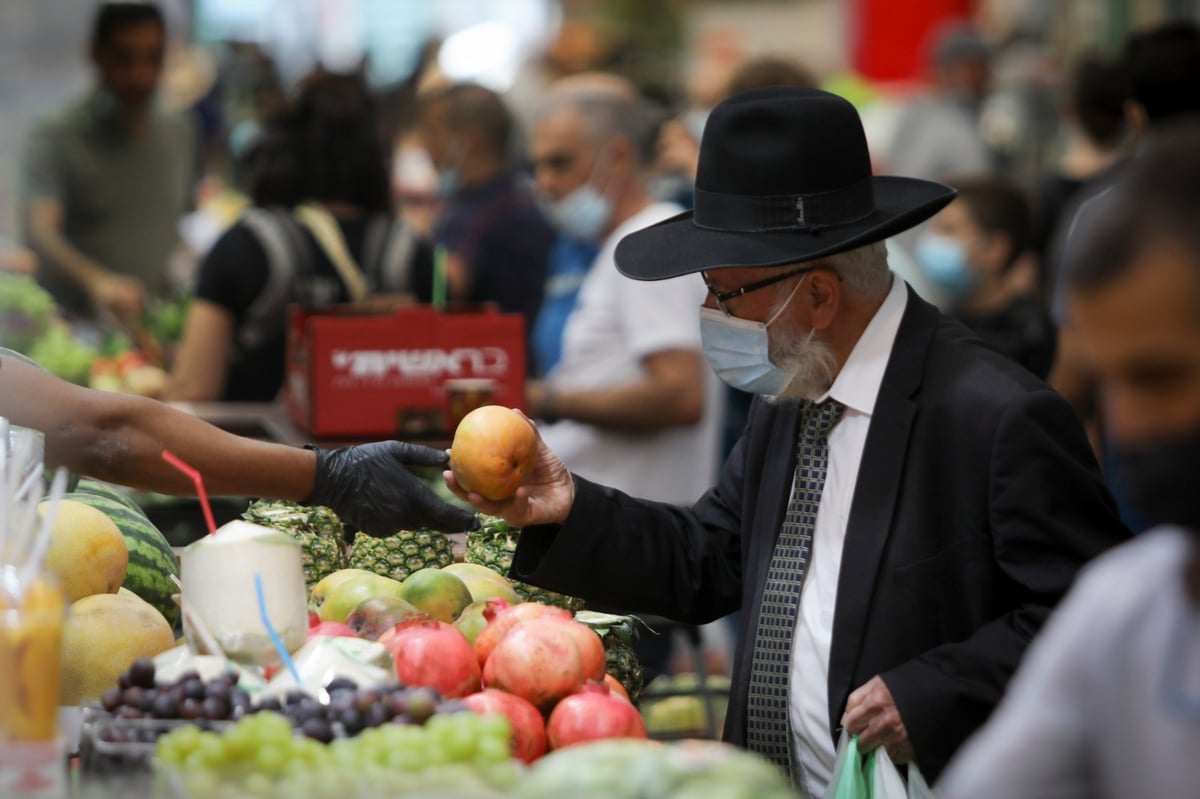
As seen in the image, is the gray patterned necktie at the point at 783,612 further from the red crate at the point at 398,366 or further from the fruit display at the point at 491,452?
the red crate at the point at 398,366

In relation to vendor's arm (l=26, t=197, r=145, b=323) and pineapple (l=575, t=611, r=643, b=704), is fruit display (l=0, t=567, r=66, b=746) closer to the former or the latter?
pineapple (l=575, t=611, r=643, b=704)

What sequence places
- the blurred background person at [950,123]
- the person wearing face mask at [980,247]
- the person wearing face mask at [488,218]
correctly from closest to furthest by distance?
1. the person wearing face mask at [980,247]
2. the person wearing face mask at [488,218]
3. the blurred background person at [950,123]

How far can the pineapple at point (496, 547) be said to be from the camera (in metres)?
3.07

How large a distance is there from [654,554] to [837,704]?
1.55ft

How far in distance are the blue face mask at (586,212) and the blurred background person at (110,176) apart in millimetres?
2399

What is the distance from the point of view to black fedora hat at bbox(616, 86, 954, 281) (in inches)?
114

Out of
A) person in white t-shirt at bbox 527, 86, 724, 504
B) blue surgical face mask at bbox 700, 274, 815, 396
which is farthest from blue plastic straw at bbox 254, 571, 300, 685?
person in white t-shirt at bbox 527, 86, 724, 504

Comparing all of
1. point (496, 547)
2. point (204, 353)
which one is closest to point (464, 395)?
point (204, 353)

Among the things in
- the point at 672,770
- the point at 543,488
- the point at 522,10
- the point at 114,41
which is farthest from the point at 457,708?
the point at 522,10

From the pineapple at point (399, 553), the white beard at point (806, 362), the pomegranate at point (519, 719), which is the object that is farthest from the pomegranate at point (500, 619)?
the white beard at point (806, 362)

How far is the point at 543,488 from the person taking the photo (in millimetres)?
2969

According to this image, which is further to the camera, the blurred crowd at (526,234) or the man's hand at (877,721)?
the blurred crowd at (526,234)

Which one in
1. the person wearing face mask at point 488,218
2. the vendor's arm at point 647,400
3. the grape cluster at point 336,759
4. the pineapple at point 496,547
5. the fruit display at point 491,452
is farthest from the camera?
the person wearing face mask at point 488,218

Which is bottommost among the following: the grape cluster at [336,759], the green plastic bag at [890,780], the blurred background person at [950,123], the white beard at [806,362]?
the green plastic bag at [890,780]
